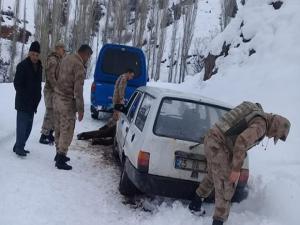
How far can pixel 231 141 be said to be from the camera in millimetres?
5188

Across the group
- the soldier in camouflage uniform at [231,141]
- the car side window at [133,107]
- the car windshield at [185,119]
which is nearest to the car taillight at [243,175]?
the soldier in camouflage uniform at [231,141]

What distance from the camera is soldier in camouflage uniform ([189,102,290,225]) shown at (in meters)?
4.86

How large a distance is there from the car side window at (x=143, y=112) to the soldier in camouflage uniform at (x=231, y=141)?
117 cm

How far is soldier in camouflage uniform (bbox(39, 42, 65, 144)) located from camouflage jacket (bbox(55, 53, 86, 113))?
3.75 feet

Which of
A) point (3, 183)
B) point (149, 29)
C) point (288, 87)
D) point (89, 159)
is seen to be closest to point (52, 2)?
point (149, 29)

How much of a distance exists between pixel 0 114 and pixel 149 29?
88.3 feet

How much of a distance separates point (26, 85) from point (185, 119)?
2784mm

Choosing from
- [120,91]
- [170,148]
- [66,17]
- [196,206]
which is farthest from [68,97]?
[66,17]

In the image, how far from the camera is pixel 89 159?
8328 millimetres

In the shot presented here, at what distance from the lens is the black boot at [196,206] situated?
18.7 ft

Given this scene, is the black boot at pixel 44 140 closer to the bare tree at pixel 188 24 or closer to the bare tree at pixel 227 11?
the bare tree at pixel 227 11

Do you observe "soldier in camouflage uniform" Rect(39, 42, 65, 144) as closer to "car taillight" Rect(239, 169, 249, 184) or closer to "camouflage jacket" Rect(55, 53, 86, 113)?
"camouflage jacket" Rect(55, 53, 86, 113)

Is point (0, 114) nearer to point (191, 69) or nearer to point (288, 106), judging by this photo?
point (288, 106)

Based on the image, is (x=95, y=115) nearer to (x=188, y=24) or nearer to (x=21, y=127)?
(x=21, y=127)
